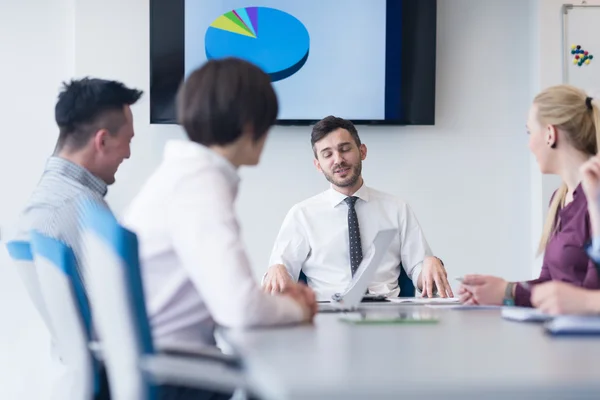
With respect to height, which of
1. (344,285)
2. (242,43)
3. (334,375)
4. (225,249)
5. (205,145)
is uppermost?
(242,43)

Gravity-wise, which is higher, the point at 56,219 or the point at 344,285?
the point at 56,219

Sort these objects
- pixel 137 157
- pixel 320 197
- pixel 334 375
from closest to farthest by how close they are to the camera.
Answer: pixel 334 375 → pixel 320 197 → pixel 137 157

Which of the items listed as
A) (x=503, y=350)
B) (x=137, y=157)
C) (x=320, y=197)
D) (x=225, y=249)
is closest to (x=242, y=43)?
(x=137, y=157)

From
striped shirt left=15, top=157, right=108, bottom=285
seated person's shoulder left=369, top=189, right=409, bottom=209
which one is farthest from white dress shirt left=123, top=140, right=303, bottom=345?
seated person's shoulder left=369, top=189, right=409, bottom=209

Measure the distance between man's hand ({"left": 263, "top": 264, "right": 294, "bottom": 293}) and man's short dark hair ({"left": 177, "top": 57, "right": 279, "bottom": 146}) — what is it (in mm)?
1163

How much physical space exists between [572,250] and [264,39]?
2.52 meters

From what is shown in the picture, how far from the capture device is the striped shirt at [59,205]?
7.36ft

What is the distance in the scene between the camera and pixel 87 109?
9.12 feet

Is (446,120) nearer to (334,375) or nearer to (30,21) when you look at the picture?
(30,21)

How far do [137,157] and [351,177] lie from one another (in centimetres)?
133

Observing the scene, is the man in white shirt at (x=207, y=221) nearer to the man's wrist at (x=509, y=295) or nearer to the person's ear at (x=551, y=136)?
the man's wrist at (x=509, y=295)

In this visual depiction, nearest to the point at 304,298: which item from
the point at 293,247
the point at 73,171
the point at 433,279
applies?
the point at 73,171

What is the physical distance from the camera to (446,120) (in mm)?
4648

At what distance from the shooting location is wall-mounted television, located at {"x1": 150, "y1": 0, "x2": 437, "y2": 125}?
14.5 ft
